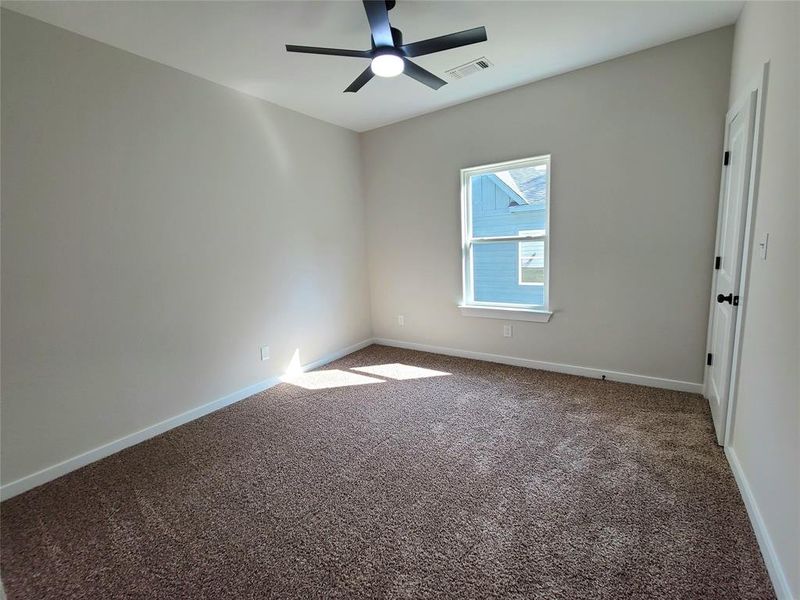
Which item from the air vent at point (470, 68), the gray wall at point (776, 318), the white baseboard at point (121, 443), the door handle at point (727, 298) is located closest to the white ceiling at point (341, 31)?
the air vent at point (470, 68)

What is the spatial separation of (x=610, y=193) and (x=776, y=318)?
1.80 m

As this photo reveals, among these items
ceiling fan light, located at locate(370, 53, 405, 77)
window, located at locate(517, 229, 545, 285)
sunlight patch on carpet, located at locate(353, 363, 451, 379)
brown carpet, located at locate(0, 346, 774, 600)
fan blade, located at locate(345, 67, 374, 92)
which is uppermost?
fan blade, located at locate(345, 67, 374, 92)

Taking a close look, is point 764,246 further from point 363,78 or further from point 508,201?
point 363,78

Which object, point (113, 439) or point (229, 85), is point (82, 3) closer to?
point (229, 85)

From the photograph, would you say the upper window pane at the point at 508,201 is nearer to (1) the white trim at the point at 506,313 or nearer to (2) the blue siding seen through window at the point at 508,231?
(2) the blue siding seen through window at the point at 508,231

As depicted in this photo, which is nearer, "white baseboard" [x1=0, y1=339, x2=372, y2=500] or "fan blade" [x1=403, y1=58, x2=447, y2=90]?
"white baseboard" [x1=0, y1=339, x2=372, y2=500]

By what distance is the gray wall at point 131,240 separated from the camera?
6.69ft

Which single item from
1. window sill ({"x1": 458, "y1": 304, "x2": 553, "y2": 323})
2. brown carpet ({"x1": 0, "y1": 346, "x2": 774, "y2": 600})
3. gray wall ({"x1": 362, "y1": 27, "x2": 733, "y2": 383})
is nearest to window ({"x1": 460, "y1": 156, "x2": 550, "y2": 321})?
window sill ({"x1": 458, "y1": 304, "x2": 553, "y2": 323})

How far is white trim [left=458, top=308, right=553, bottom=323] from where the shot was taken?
3471 millimetres

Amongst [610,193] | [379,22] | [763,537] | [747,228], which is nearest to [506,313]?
[610,193]

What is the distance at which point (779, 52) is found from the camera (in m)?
1.57

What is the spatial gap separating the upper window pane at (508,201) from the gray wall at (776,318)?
5.24 ft

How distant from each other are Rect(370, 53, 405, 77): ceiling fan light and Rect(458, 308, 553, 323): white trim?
2351 millimetres

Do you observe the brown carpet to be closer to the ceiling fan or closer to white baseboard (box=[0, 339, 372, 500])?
white baseboard (box=[0, 339, 372, 500])
